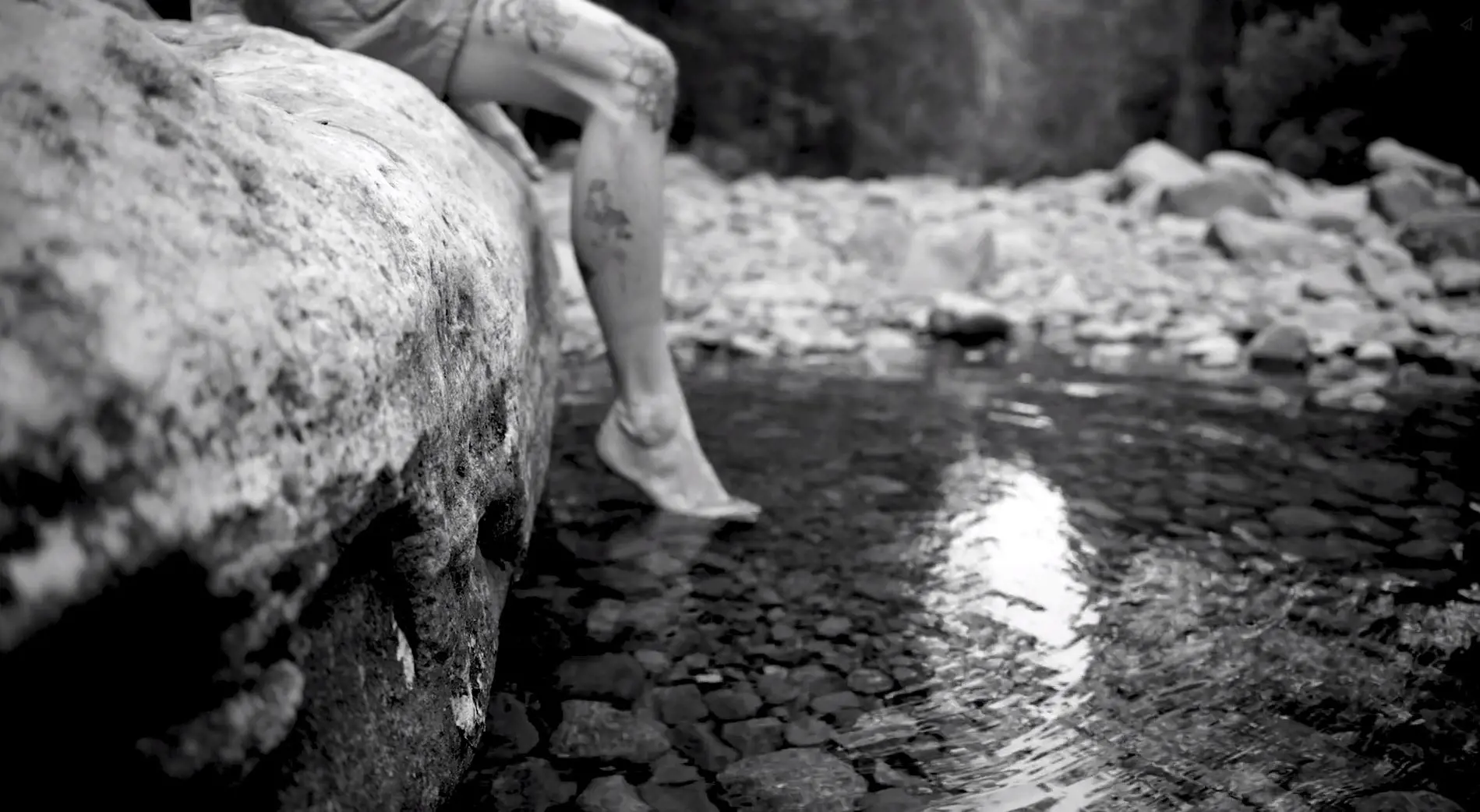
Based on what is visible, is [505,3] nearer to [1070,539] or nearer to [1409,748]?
[1070,539]

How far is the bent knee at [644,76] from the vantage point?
1.72m

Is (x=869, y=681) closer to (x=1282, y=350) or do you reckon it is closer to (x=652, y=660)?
(x=652, y=660)

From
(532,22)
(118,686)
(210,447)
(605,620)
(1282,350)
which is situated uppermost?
(532,22)

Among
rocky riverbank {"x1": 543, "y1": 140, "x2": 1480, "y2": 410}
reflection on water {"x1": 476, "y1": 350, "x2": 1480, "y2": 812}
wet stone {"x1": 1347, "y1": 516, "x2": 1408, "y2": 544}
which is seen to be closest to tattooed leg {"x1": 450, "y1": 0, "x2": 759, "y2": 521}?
reflection on water {"x1": 476, "y1": 350, "x2": 1480, "y2": 812}

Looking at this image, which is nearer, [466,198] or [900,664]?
[466,198]

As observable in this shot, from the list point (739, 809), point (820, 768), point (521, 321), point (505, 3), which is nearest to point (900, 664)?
point (820, 768)

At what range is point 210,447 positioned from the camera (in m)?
0.61

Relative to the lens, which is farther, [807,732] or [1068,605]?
[1068,605]

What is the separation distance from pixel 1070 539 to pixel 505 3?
1.44 metres

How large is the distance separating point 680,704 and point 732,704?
0.07m

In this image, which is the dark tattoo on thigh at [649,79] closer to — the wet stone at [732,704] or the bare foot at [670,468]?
the bare foot at [670,468]

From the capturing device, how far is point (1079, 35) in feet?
22.0

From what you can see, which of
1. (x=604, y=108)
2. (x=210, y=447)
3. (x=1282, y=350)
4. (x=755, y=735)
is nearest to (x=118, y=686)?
(x=210, y=447)

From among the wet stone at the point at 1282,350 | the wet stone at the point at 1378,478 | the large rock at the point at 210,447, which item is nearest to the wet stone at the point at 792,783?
the large rock at the point at 210,447
